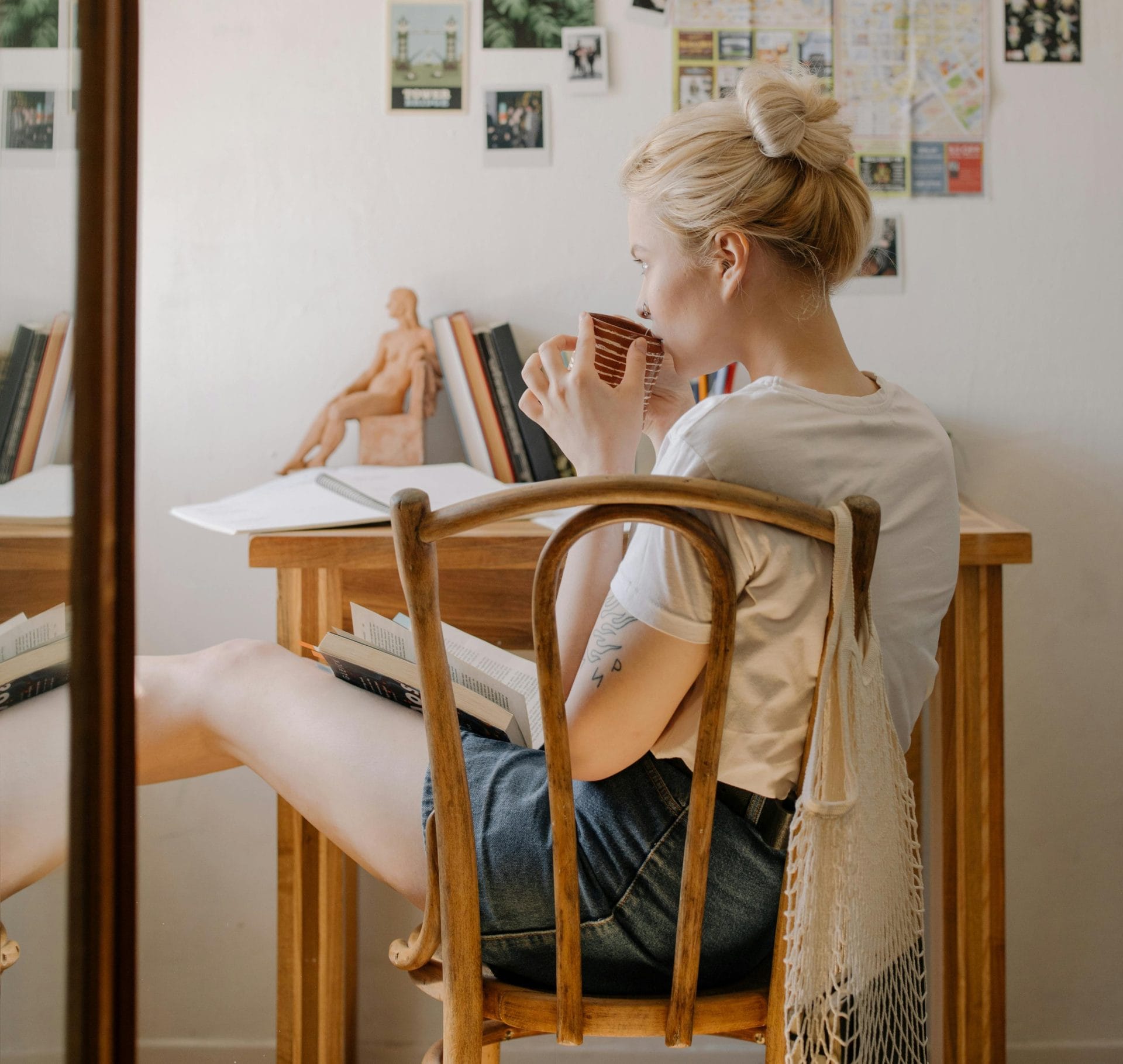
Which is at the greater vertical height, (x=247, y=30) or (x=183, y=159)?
(x=247, y=30)

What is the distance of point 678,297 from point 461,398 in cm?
64

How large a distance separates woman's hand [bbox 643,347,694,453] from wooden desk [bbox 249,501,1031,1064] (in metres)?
0.17

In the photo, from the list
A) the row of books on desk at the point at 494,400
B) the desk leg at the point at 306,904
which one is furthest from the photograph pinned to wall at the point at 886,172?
the desk leg at the point at 306,904

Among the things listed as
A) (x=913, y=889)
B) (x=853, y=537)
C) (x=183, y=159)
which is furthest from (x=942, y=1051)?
(x=183, y=159)

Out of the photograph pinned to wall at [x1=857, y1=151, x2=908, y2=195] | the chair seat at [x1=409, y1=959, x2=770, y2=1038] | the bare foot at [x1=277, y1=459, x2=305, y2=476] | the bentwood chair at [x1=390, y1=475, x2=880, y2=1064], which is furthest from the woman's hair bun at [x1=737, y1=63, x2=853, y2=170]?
the bare foot at [x1=277, y1=459, x2=305, y2=476]

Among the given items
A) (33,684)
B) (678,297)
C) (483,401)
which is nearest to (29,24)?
(33,684)

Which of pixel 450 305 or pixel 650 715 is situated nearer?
pixel 650 715

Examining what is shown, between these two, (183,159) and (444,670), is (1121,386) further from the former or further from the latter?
(183,159)

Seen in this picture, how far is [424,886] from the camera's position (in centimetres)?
84

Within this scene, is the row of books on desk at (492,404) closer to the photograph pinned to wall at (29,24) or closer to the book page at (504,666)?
the book page at (504,666)

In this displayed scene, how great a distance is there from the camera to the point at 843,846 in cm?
71

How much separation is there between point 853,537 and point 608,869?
315 mm

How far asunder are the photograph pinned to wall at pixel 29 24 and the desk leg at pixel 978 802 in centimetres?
102

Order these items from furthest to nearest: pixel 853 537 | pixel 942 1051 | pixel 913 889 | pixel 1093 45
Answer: pixel 1093 45
pixel 942 1051
pixel 913 889
pixel 853 537
